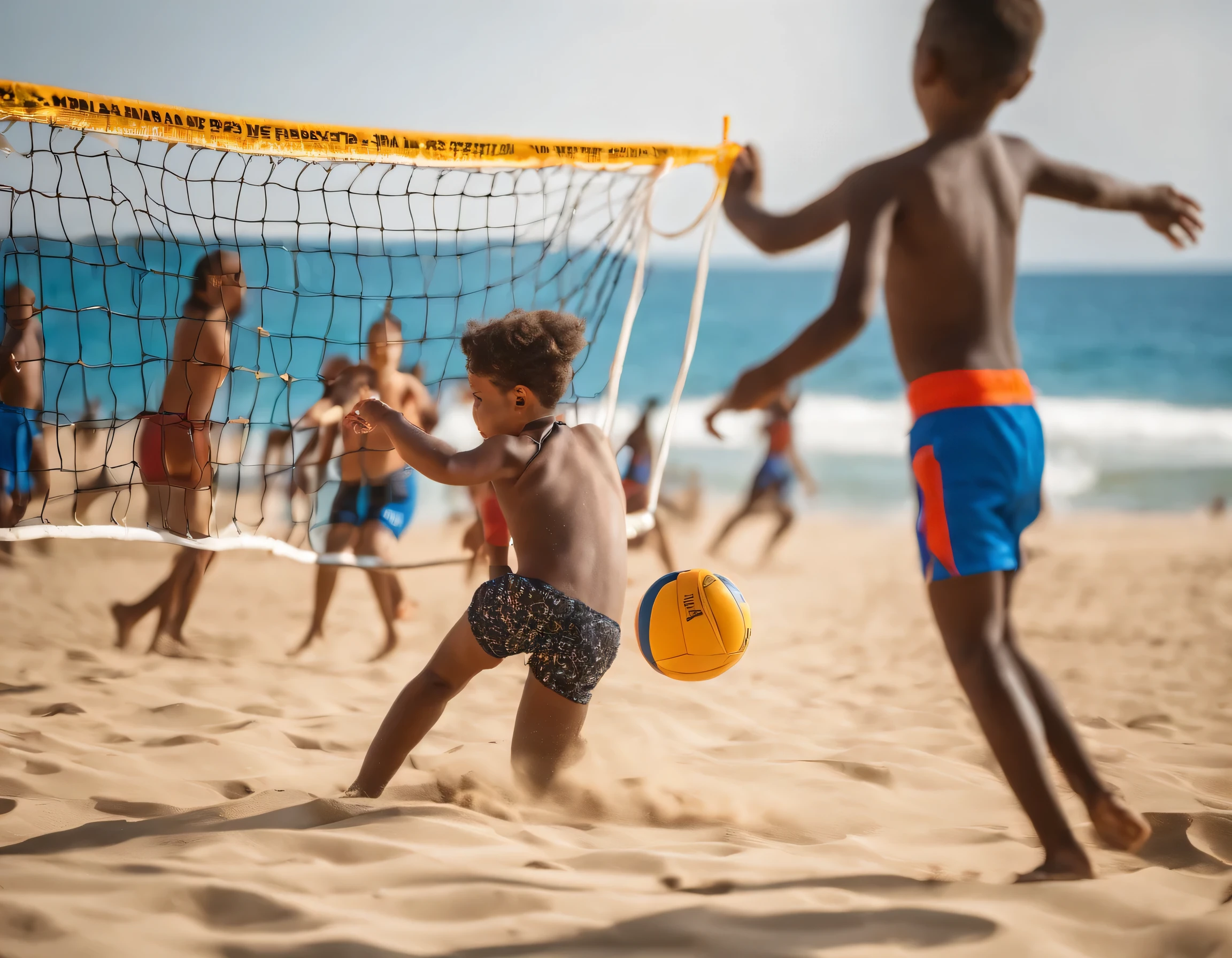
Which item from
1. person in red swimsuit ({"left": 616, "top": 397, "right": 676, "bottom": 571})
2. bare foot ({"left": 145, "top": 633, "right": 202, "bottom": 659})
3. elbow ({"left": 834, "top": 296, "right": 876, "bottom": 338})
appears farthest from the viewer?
person in red swimsuit ({"left": 616, "top": 397, "right": 676, "bottom": 571})

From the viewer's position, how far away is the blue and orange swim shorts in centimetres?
211

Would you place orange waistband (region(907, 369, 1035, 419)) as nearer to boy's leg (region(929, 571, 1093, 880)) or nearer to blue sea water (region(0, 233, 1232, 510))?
boy's leg (region(929, 571, 1093, 880))

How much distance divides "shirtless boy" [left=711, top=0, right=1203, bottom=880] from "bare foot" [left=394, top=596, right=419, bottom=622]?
349cm

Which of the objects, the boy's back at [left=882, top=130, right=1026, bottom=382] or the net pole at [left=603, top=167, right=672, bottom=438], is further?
the net pole at [left=603, top=167, right=672, bottom=438]

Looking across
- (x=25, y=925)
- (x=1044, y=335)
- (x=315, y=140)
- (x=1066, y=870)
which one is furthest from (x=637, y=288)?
(x=1044, y=335)

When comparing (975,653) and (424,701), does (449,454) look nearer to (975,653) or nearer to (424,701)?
(424,701)

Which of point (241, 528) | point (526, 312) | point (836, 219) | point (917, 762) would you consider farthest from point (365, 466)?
point (836, 219)

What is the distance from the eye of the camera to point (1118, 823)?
6.85ft

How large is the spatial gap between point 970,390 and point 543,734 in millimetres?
1373

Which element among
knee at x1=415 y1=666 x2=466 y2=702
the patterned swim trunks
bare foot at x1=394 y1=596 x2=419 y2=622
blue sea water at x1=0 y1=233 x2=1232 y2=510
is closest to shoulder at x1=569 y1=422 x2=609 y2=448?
the patterned swim trunks

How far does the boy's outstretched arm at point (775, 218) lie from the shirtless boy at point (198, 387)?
247 centimetres

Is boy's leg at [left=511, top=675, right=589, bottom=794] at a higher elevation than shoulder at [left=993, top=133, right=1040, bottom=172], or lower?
lower

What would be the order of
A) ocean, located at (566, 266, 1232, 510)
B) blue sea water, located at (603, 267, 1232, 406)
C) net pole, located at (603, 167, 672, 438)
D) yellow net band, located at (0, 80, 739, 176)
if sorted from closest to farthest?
yellow net band, located at (0, 80, 739, 176), net pole, located at (603, 167, 672, 438), ocean, located at (566, 266, 1232, 510), blue sea water, located at (603, 267, 1232, 406)

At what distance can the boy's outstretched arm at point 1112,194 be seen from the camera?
2330mm
